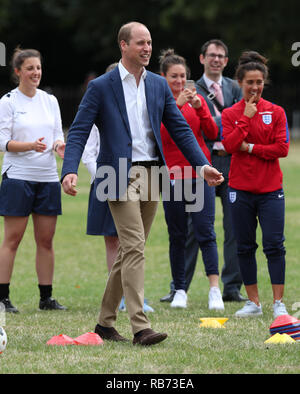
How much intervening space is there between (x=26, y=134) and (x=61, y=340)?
2.45 metres

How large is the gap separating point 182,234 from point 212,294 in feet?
2.21

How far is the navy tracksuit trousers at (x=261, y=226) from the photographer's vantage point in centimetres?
718

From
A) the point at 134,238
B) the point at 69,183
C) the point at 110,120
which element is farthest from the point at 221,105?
the point at 69,183

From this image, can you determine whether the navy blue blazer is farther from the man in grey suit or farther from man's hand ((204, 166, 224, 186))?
the man in grey suit

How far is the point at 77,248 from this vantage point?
12.6 m

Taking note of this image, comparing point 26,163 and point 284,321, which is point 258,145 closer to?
point 284,321

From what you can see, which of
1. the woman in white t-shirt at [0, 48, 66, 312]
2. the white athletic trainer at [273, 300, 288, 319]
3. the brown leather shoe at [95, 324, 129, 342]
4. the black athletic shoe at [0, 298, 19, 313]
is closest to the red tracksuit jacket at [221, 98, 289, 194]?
the white athletic trainer at [273, 300, 288, 319]

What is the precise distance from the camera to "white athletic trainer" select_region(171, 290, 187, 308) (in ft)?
26.4

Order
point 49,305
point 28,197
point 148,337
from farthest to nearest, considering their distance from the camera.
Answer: point 49,305, point 28,197, point 148,337

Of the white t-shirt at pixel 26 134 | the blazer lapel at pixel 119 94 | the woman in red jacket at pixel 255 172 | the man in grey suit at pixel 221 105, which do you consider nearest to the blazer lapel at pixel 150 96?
the blazer lapel at pixel 119 94

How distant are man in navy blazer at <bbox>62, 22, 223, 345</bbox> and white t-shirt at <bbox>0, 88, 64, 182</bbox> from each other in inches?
73.5

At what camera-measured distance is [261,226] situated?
7238 millimetres
